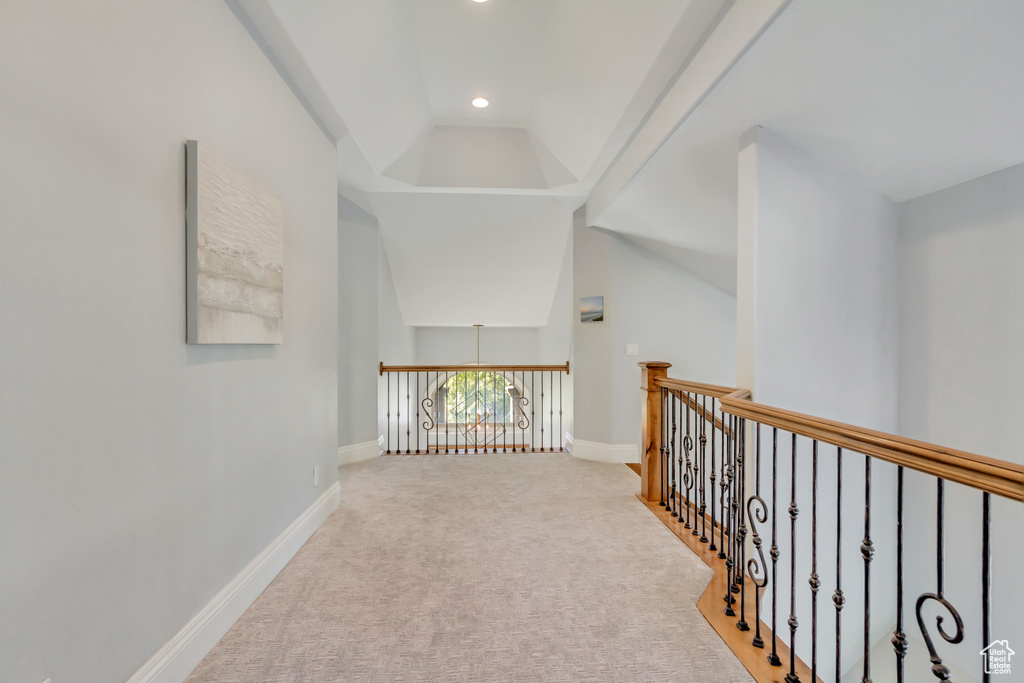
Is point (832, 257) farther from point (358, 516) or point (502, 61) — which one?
point (358, 516)

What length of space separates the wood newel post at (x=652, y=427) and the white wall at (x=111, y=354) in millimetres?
2591

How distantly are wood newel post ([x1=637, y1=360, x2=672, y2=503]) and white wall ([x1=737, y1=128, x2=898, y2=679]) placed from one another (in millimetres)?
956

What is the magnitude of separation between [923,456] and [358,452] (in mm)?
4528

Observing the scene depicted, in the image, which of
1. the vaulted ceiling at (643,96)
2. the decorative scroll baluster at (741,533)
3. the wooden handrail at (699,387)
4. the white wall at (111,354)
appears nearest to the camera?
the white wall at (111,354)

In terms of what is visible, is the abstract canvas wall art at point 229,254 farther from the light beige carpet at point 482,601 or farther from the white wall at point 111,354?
the light beige carpet at point 482,601

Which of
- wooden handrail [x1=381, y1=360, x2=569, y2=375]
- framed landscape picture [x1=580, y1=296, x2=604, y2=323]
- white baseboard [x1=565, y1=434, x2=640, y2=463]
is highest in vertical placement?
framed landscape picture [x1=580, y1=296, x2=604, y2=323]

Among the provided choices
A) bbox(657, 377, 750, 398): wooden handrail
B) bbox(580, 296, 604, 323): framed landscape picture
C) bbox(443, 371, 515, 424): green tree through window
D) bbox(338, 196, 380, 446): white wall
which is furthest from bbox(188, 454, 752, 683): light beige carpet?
bbox(443, 371, 515, 424): green tree through window

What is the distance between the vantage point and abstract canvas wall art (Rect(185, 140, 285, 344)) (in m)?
1.73

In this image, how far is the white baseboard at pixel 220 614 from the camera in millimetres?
1575

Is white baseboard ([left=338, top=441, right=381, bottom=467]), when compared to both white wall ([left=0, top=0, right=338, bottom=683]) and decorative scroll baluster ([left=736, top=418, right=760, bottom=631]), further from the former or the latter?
decorative scroll baluster ([left=736, top=418, right=760, bottom=631])

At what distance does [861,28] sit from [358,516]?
371 centimetres

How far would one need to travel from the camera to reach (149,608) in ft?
4.99

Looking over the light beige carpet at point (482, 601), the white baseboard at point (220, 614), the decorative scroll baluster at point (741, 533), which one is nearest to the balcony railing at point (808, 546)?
the decorative scroll baluster at point (741, 533)

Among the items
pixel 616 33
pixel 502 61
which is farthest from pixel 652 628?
pixel 502 61
